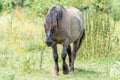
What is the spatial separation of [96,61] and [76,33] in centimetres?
255

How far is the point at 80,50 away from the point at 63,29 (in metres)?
3.48

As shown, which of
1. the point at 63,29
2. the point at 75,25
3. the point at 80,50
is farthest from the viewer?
the point at 80,50

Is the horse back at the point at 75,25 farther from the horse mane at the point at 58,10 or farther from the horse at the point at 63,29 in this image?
the horse mane at the point at 58,10

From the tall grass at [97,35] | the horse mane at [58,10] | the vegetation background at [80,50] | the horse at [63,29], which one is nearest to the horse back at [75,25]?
the horse at [63,29]

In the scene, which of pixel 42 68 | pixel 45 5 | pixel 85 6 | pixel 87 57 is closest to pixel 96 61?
pixel 87 57

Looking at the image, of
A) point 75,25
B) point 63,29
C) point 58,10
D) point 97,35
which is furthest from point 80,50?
point 58,10

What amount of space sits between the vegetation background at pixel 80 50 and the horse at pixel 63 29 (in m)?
0.55

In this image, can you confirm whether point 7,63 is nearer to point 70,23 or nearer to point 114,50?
point 70,23

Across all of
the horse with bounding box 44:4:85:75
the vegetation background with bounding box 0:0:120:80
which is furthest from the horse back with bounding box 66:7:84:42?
the vegetation background with bounding box 0:0:120:80

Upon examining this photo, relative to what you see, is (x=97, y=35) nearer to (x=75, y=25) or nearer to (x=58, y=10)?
(x=75, y=25)

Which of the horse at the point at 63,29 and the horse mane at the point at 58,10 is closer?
the horse at the point at 63,29

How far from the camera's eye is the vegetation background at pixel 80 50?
448 inches

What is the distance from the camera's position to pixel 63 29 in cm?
1130

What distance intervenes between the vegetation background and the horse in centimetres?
55
